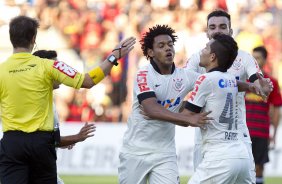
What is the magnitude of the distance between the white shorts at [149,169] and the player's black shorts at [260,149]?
184 inches

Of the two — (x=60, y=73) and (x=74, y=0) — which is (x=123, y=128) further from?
(x=60, y=73)

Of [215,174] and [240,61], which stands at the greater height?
[240,61]

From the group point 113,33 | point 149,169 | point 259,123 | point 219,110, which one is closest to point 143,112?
point 149,169

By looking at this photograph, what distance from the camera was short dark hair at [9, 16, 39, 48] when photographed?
6879 millimetres

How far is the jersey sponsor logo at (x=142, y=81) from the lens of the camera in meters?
7.90

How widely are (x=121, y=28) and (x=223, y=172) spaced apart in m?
12.0

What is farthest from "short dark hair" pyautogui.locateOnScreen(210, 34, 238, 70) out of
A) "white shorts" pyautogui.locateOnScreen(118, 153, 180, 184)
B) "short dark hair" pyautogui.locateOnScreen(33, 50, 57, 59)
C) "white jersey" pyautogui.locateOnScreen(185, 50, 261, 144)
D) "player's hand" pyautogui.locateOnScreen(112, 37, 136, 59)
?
"short dark hair" pyautogui.locateOnScreen(33, 50, 57, 59)

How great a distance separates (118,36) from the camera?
61.1 feet

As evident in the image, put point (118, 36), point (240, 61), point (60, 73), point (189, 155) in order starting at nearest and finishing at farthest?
point (60, 73) < point (240, 61) < point (189, 155) < point (118, 36)

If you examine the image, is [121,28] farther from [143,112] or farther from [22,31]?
[22,31]

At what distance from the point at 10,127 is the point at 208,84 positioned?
1846 millimetres

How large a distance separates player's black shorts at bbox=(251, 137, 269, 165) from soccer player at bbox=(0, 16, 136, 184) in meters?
6.09

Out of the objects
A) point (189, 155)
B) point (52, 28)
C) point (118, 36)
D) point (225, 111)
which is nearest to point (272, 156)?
point (189, 155)

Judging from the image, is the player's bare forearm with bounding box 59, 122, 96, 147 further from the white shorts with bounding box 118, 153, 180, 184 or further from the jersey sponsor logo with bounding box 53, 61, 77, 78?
the jersey sponsor logo with bounding box 53, 61, 77, 78
